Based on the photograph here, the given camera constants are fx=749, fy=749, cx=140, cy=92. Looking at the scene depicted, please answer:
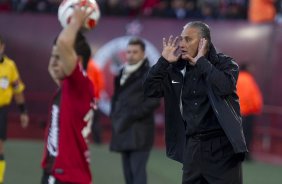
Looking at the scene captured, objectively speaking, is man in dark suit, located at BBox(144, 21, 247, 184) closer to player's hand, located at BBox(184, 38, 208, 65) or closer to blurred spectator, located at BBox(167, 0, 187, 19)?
player's hand, located at BBox(184, 38, 208, 65)

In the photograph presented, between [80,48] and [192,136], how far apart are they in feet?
4.10

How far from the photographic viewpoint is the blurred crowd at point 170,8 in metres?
17.3

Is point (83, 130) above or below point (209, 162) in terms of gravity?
above

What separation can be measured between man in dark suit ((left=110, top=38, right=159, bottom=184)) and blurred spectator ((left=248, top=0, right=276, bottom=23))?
8.58 m

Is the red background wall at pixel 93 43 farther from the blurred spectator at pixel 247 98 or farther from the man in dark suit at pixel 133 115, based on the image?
the man in dark suit at pixel 133 115

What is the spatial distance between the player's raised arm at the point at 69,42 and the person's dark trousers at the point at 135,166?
358cm

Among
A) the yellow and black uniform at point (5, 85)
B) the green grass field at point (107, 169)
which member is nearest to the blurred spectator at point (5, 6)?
the green grass field at point (107, 169)

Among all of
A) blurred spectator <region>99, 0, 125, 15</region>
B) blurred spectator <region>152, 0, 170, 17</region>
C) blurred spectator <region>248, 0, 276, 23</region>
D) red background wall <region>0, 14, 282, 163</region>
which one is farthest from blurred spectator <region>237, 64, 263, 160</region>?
blurred spectator <region>99, 0, 125, 15</region>

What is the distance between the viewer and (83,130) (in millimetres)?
5684

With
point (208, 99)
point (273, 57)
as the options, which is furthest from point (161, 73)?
point (273, 57)

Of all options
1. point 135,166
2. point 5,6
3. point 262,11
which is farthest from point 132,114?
point 5,6

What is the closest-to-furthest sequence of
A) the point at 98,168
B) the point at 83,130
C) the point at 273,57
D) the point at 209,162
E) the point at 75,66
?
the point at 75,66
the point at 83,130
the point at 209,162
the point at 98,168
the point at 273,57

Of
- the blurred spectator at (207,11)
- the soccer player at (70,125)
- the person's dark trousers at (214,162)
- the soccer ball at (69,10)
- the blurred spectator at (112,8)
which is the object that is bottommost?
the blurred spectator at (207,11)

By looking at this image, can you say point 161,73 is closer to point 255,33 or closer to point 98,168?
point 98,168
